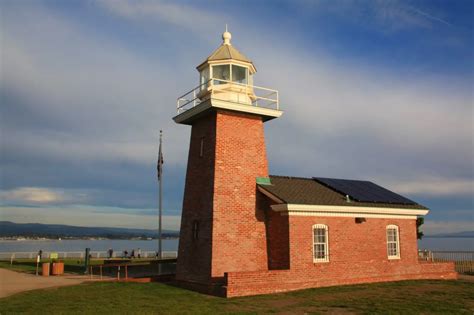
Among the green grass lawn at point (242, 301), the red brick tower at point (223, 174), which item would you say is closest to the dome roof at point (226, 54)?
the red brick tower at point (223, 174)

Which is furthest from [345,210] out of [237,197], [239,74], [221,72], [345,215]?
[221,72]

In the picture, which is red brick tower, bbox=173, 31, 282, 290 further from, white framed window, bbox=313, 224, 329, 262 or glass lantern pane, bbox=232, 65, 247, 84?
white framed window, bbox=313, 224, 329, 262

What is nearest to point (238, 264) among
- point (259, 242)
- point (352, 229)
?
point (259, 242)

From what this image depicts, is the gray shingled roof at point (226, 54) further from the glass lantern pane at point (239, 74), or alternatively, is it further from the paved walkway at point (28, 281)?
the paved walkway at point (28, 281)

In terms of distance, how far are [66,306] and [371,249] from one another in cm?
1282

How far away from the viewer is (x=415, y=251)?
68.4ft

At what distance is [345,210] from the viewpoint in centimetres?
1872

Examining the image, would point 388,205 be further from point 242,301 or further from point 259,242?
point 242,301

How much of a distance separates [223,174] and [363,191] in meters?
7.78

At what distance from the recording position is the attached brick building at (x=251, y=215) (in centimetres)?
1719

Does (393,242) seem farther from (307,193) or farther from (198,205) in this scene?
(198,205)

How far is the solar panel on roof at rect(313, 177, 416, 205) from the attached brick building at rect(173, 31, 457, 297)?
0.68 ft

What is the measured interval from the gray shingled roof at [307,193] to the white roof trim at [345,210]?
6.2 inches

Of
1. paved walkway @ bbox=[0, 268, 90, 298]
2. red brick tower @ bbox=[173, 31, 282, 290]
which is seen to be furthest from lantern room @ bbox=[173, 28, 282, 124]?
paved walkway @ bbox=[0, 268, 90, 298]
